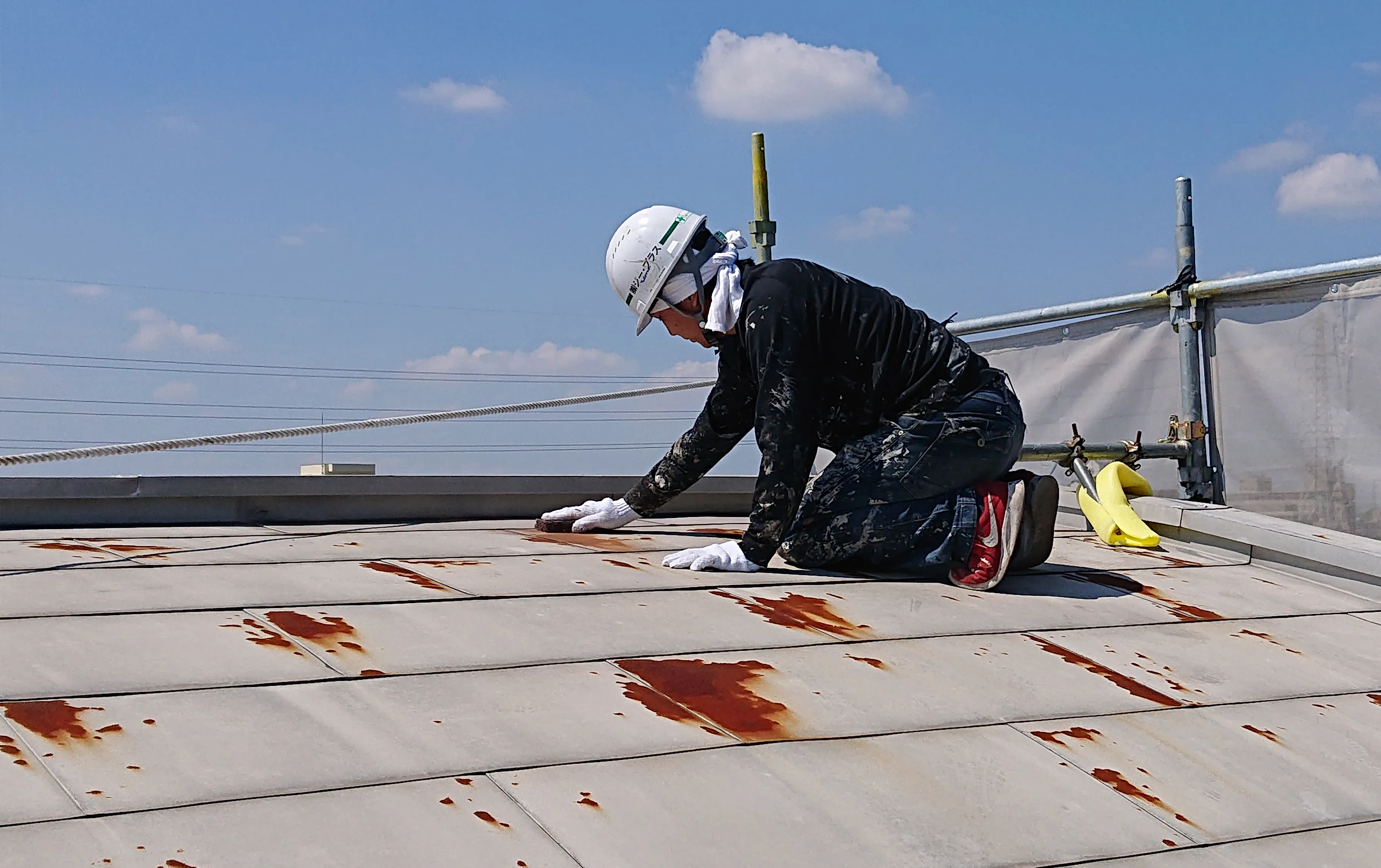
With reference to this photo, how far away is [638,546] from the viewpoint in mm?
4105

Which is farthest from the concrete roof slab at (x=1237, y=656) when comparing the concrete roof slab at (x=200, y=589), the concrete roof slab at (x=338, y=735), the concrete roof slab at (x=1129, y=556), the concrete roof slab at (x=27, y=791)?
the concrete roof slab at (x=27, y=791)

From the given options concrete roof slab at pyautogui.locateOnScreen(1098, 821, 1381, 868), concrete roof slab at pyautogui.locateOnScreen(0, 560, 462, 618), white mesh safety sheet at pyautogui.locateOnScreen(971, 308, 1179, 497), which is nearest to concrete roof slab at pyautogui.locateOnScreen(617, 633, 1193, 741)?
concrete roof slab at pyautogui.locateOnScreen(1098, 821, 1381, 868)

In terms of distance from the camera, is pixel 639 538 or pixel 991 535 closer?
pixel 991 535

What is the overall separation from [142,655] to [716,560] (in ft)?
5.20

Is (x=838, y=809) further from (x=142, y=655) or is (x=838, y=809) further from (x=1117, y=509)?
(x=1117, y=509)

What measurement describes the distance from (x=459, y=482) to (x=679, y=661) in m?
2.39

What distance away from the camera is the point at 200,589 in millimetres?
3000

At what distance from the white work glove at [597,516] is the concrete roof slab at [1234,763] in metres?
2.13

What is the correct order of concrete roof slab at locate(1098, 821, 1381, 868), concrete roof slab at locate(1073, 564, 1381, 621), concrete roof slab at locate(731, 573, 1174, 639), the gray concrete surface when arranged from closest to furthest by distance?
the gray concrete surface, concrete roof slab at locate(1098, 821, 1381, 868), concrete roof slab at locate(731, 573, 1174, 639), concrete roof slab at locate(1073, 564, 1381, 621)

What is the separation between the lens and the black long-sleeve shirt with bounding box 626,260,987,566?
11.3 ft

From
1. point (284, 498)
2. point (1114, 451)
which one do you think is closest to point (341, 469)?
point (284, 498)

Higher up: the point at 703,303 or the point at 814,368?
the point at 703,303

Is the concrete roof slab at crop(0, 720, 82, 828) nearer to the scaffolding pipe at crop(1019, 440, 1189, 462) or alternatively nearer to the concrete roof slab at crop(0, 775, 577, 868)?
the concrete roof slab at crop(0, 775, 577, 868)

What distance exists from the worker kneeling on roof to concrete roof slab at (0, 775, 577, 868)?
1735 millimetres
